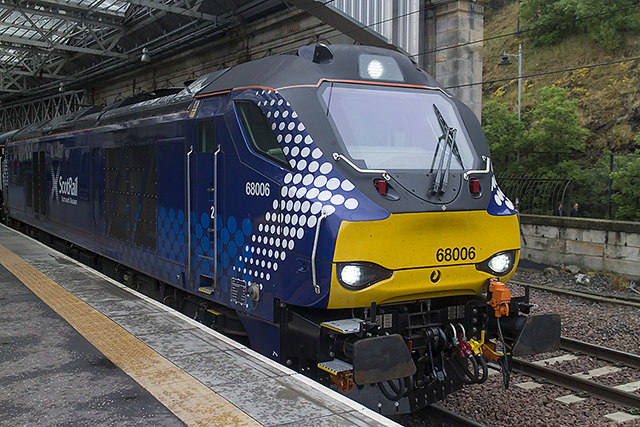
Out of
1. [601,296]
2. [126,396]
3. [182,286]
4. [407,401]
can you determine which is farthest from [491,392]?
[601,296]

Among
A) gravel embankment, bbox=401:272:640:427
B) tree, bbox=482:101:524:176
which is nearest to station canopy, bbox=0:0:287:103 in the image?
tree, bbox=482:101:524:176

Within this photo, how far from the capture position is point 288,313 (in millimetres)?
5527

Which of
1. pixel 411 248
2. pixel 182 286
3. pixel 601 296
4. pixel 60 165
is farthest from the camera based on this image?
pixel 601 296

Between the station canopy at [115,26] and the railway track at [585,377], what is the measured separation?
1528cm

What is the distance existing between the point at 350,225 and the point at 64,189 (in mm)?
8808

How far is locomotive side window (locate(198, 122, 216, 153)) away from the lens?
6340mm

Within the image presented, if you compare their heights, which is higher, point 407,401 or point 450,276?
point 450,276

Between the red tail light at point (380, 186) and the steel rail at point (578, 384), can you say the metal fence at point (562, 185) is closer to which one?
the steel rail at point (578, 384)

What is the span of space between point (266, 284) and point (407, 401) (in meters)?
1.66

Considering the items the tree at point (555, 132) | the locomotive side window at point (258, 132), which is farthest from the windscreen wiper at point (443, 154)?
the tree at point (555, 132)

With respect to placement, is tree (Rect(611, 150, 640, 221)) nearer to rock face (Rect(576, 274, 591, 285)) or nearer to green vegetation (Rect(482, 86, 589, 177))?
green vegetation (Rect(482, 86, 589, 177))

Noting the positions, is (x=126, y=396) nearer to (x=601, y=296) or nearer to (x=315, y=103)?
(x=315, y=103)

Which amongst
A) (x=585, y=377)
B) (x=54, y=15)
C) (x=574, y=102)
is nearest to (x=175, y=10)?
(x=54, y=15)

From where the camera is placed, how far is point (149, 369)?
5145 millimetres
